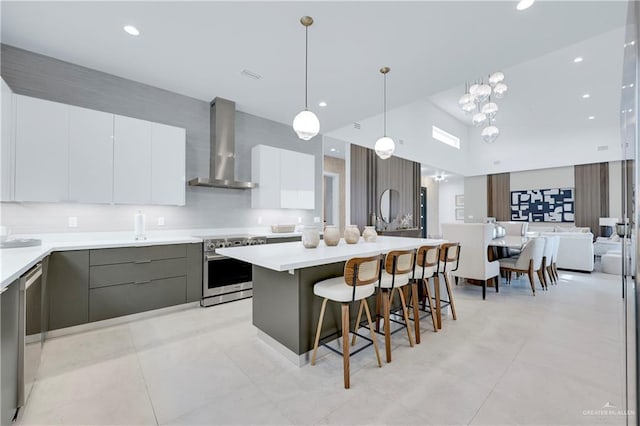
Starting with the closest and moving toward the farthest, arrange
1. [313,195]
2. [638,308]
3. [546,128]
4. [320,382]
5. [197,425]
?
[638,308], [197,425], [320,382], [313,195], [546,128]

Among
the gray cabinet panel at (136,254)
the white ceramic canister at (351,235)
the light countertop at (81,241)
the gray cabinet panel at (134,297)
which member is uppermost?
the white ceramic canister at (351,235)

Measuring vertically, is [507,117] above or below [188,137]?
above

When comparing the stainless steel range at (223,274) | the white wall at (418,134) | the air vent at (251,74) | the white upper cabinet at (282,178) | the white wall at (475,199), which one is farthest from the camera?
the white wall at (475,199)

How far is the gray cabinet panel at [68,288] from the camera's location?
2.59 m

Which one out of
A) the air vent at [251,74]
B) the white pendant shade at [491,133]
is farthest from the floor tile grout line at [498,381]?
the white pendant shade at [491,133]

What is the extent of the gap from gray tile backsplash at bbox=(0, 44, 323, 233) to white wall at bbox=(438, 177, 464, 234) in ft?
28.2

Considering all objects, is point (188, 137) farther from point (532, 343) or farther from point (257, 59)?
point (532, 343)

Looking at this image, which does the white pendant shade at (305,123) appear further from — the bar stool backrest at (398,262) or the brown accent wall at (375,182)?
the brown accent wall at (375,182)

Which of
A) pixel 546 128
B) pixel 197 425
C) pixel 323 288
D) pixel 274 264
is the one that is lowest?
pixel 197 425

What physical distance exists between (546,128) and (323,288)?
10.5 metres

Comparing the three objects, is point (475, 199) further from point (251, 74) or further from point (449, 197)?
point (251, 74)

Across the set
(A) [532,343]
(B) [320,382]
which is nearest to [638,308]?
(B) [320,382]

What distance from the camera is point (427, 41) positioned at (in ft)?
8.86

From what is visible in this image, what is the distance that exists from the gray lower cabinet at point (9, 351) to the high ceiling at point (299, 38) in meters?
2.27
